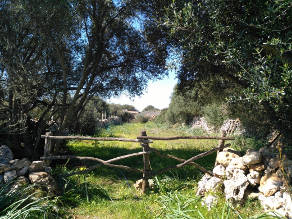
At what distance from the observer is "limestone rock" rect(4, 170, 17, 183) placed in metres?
4.90

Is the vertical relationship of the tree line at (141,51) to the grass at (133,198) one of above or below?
above

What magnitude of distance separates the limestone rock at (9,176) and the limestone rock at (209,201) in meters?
4.03

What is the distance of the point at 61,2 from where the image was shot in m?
6.73

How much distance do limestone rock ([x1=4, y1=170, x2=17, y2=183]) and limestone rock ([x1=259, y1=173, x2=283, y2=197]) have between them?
5.17 metres

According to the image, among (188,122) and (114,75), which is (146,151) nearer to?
(114,75)

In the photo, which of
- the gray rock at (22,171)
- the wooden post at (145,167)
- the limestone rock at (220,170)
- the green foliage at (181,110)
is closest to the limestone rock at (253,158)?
the limestone rock at (220,170)

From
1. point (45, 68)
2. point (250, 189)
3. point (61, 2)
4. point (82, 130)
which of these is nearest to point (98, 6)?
point (61, 2)

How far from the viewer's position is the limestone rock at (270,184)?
4406mm

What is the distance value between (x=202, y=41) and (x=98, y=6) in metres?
4.63

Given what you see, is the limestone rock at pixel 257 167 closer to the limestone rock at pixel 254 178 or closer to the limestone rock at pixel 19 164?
the limestone rock at pixel 254 178

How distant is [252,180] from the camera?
4.91 metres

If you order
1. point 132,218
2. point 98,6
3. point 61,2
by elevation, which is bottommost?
point 132,218

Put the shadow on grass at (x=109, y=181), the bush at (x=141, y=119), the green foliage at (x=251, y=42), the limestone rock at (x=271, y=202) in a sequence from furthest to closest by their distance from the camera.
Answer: the bush at (x=141, y=119) < the shadow on grass at (x=109, y=181) < the limestone rock at (x=271, y=202) < the green foliage at (x=251, y=42)

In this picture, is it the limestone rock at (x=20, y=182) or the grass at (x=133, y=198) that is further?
the limestone rock at (x=20, y=182)
